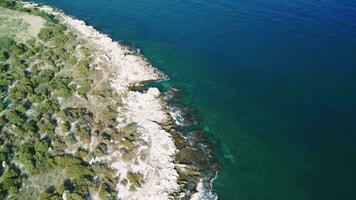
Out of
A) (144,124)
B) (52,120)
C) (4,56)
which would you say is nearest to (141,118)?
(144,124)

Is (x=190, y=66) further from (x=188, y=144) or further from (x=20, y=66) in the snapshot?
(x=20, y=66)

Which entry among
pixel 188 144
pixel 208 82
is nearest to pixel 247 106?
pixel 208 82

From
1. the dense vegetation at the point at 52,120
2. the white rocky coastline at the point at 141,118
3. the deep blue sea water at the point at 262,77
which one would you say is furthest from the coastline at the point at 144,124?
the deep blue sea water at the point at 262,77

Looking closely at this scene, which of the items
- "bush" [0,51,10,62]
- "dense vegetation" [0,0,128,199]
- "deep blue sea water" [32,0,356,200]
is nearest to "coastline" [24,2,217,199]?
"dense vegetation" [0,0,128,199]

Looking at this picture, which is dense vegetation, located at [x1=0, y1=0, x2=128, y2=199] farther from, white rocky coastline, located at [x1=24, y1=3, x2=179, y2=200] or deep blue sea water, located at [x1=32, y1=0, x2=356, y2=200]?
deep blue sea water, located at [x1=32, y1=0, x2=356, y2=200]

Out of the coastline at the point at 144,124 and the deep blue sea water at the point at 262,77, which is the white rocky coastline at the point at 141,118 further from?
the deep blue sea water at the point at 262,77

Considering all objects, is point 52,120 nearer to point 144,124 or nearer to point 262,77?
point 144,124
